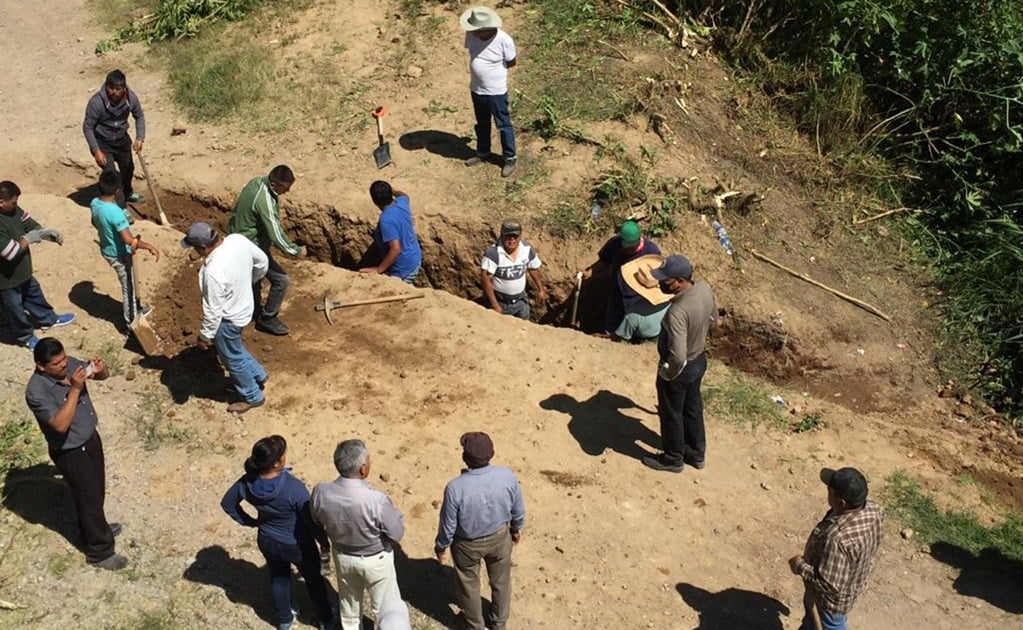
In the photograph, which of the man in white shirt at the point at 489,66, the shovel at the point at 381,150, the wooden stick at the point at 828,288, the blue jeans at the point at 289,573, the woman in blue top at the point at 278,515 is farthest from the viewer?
the shovel at the point at 381,150

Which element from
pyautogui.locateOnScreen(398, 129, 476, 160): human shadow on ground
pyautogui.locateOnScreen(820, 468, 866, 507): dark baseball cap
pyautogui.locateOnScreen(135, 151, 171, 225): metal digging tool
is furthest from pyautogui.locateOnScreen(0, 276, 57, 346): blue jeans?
pyautogui.locateOnScreen(820, 468, 866, 507): dark baseball cap

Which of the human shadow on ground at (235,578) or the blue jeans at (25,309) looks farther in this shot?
the blue jeans at (25,309)

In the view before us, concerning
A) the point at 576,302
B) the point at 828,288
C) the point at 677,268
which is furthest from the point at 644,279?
the point at 828,288

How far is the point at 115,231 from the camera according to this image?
26.7 feet

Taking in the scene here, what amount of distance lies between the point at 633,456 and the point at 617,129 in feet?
16.1

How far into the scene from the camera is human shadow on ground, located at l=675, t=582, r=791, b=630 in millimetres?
6426

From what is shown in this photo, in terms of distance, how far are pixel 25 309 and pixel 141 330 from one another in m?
1.27

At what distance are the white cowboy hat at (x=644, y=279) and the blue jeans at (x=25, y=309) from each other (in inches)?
223

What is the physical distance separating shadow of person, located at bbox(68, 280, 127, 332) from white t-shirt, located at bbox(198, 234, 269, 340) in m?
2.22

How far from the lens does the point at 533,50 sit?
12211 millimetres

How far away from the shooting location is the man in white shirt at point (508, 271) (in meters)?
8.99

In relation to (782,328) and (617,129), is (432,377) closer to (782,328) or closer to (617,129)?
(782,328)

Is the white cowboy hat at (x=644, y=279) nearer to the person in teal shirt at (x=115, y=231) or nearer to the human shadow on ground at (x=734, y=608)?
the human shadow on ground at (x=734, y=608)

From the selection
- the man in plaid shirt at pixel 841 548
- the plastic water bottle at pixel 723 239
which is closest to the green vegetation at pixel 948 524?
the man in plaid shirt at pixel 841 548
